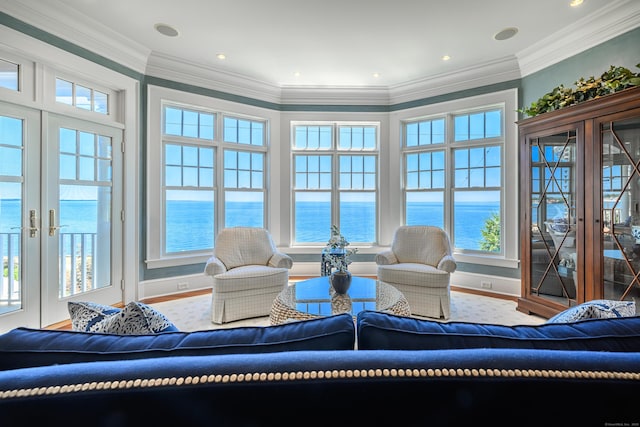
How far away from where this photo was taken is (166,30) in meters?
3.12

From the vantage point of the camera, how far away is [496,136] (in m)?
3.98

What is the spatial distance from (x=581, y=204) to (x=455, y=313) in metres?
1.53

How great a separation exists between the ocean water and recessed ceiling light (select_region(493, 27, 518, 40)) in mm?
2005

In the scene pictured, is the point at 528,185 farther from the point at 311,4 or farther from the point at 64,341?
the point at 64,341

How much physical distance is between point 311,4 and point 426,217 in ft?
10.4

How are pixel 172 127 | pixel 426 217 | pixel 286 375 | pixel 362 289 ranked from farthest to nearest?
pixel 426 217 < pixel 172 127 < pixel 362 289 < pixel 286 375

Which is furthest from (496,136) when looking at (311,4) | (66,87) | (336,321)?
(66,87)

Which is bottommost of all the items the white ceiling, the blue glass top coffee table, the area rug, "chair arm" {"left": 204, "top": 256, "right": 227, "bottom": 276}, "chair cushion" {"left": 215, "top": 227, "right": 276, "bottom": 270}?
the area rug

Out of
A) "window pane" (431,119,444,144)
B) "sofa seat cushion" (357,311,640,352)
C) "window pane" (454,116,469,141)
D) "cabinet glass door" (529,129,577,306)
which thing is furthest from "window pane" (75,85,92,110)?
"cabinet glass door" (529,129,577,306)

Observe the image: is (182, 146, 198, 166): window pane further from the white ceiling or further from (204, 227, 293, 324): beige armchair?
(204, 227, 293, 324): beige armchair

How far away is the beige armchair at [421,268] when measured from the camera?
9.86 feet

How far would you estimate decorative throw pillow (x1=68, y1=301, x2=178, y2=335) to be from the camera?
3.23ft

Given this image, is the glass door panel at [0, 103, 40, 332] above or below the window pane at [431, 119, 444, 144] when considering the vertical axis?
below

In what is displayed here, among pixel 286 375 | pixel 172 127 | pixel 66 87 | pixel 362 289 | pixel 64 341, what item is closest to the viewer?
pixel 286 375
